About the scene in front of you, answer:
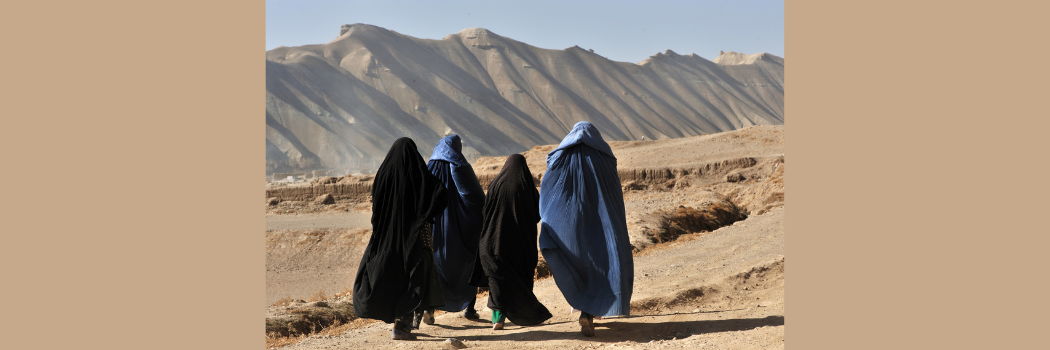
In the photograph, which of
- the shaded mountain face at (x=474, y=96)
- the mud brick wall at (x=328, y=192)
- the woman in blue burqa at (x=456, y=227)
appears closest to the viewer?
the woman in blue burqa at (x=456, y=227)

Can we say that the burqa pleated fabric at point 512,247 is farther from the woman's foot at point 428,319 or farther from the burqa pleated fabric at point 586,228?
the woman's foot at point 428,319

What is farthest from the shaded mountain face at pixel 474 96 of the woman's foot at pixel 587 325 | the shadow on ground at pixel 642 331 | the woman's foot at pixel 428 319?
the woman's foot at pixel 587 325

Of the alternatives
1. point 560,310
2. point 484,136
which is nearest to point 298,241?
point 560,310

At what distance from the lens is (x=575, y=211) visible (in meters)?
4.68

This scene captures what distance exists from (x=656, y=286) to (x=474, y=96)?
62743 millimetres

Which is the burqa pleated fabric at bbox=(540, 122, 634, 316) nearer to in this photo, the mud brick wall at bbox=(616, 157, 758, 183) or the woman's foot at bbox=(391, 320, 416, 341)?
the woman's foot at bbox=(391, 320, 416, 341)

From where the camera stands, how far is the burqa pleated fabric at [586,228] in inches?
181

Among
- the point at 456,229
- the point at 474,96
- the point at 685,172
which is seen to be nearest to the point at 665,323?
the point at 456,229

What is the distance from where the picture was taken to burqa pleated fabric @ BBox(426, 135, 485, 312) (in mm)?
5168

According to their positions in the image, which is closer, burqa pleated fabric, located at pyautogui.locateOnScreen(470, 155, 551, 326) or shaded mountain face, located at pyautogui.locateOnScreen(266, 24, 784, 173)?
burqa pleated fabric, located at pyautogui.locateOnScreen(470, 155, 551, 326)

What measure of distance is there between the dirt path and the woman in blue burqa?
0.94 ft

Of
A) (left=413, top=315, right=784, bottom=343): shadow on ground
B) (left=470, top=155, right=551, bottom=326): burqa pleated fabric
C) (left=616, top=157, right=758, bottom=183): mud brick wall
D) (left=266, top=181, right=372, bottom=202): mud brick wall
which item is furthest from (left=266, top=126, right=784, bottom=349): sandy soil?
(left=266, top=181, right=372, bottom=202): mud brick wall

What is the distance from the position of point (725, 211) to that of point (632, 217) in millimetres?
3472

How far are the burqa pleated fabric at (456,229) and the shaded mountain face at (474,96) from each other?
4483cm
